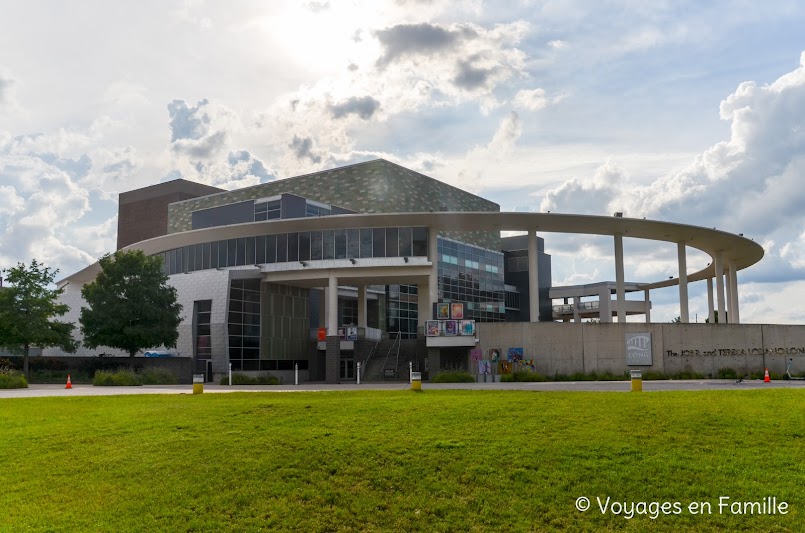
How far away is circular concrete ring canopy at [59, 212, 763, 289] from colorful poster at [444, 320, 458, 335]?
7532 millimetres

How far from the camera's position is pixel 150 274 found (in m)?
51.6

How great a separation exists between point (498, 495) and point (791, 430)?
23.9 ft

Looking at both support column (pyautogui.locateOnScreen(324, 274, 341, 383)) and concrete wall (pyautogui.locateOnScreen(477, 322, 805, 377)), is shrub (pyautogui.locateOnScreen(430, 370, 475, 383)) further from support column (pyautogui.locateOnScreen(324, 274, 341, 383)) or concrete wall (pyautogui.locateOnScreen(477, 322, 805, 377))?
support column (pyautogui.locateOnScreen(324, 274, 341, 383))

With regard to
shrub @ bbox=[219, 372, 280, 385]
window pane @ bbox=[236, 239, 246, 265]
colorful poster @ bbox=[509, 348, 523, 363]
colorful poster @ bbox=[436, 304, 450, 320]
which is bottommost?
shrub @ bbox=[219, 372, 280, 385]

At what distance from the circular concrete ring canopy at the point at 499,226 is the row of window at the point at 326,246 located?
0.46 meters

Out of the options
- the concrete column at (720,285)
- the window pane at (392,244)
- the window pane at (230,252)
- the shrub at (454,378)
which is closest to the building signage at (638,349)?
the shrub at (454,378)

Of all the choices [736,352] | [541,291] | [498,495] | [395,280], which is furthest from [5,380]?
[541,291]

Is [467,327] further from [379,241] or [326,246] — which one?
[326,246]

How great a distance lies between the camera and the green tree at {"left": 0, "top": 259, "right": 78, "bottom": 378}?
156 feet

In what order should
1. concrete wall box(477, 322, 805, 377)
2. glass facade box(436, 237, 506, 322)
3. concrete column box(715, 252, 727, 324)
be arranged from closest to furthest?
concrete wall box(477, 322, 805, 377) < concrete column box(715, 252, 727, 324) < glass facade box(436, 237, 506, 322)

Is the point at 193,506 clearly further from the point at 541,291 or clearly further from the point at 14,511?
the point at 541,291

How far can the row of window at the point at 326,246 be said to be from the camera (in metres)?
52.7

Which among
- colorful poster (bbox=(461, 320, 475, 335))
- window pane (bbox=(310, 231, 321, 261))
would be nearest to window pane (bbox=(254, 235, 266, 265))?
window pane (bbox=(310, 231, 321, 261))

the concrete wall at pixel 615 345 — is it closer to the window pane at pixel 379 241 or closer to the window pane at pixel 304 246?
the window pane at pixel 379 241
